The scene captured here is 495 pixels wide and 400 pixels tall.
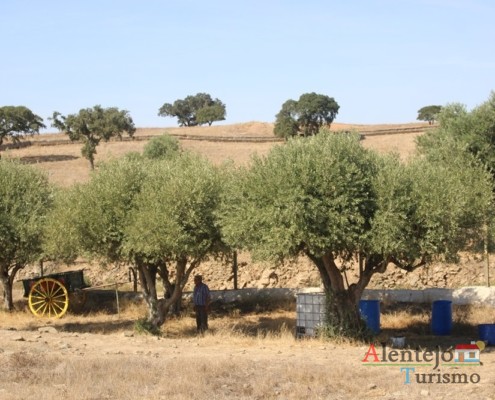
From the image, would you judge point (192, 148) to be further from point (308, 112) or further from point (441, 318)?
point (441, 318)

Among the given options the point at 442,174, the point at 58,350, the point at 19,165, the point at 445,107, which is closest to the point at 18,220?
the point at 19,165

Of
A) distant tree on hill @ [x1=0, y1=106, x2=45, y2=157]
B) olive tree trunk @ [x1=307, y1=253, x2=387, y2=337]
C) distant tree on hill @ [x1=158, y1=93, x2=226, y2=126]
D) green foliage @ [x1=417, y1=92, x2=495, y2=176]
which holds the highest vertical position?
distant tree on hill @ [x1=158, y1=93, x2=226, y2=126]

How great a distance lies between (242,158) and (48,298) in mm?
40663

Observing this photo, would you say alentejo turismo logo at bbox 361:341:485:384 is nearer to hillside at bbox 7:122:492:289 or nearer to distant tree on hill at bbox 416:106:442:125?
hillside at bbox 7:122:492:289

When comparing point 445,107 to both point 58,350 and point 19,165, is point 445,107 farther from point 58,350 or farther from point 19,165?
point 58,350

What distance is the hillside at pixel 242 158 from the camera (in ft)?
98.9

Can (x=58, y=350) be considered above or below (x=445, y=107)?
below

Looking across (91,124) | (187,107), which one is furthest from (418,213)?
(187,107)

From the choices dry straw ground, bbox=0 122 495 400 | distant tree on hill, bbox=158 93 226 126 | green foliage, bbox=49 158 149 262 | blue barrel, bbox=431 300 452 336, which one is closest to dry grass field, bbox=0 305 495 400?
dry straw ground, bbox=0 122 495 400

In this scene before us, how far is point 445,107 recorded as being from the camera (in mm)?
34469

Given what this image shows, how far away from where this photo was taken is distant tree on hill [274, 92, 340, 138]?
7481 centimetres

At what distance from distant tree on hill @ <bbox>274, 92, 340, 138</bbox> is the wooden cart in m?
48.3

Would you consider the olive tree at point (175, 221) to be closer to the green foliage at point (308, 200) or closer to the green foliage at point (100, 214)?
the green foliage at point (100, 214)

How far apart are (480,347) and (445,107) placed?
17.9 m
